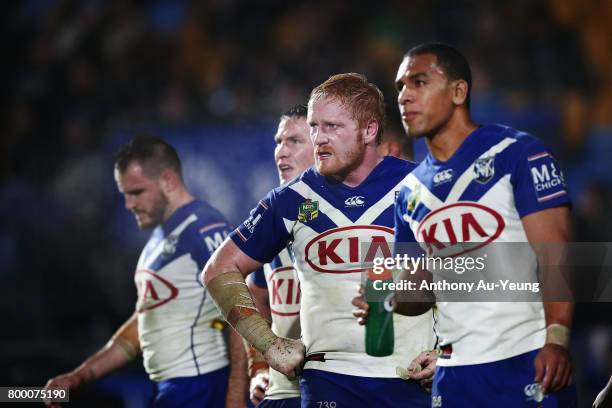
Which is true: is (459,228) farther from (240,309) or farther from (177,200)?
(177,200)

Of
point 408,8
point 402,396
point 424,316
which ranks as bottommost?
point 402,396

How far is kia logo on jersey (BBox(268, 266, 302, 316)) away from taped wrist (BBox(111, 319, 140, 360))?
146cm

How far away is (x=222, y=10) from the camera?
13.6m

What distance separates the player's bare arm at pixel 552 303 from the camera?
347cm

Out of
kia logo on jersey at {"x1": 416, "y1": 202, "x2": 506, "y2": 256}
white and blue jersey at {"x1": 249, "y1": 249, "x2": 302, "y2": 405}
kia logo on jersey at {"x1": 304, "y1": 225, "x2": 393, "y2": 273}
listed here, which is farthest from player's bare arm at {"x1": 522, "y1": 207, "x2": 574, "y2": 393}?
white and blue jersey at {"x1": 249, "y1": 249, "x2": 302, "y2": 405}

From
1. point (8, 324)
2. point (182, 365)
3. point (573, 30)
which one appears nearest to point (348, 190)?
point (182, 365)

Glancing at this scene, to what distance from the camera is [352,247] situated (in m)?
4.49

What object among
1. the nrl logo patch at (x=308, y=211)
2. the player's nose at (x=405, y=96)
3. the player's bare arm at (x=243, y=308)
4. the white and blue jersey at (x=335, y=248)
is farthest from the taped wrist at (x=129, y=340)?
the player's nose at (x=405, y=96)

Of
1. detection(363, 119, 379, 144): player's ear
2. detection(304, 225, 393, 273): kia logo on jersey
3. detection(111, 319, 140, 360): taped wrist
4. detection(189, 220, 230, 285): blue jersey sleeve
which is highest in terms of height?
detection(363, 119, 379, 144): player's ear

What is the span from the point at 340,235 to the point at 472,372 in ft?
3.41

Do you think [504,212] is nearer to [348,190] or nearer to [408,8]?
[348,190]

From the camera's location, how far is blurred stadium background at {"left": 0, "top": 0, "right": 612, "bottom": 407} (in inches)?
392

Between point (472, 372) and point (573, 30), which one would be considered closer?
point (472, 372)

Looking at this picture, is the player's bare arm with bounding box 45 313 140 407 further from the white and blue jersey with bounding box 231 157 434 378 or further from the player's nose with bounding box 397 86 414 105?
the player's nose with bounding box 397 86 414 105
